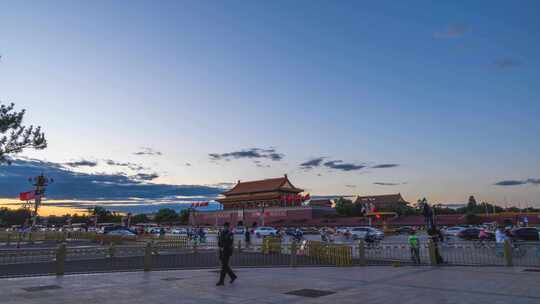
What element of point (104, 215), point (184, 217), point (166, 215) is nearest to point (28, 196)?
point (184, 217)

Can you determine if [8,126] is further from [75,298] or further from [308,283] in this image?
[308,283]

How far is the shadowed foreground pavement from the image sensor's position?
28.1 feet

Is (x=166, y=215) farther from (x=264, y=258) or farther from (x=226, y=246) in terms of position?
(x=226, y=246)

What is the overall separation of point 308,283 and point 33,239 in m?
36.6

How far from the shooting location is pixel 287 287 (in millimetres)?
10367

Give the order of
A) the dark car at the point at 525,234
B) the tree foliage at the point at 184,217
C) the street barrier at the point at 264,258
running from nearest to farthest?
1. the street barrier at the point at 264,258
2. the dark car at the point at 525,234
3. the tree foliage at the point at 184,217

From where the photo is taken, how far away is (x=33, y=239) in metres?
38.5

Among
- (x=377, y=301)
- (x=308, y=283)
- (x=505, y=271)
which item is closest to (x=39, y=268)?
(x=308, y=283)

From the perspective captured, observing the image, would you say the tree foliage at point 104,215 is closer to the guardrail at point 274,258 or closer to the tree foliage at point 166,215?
the tree foliage at point 166,215

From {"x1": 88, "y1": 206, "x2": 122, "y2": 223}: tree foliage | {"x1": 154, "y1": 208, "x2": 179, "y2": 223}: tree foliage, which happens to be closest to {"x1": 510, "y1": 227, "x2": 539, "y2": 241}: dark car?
{"x1": 154, "y1": 208, "x2": 179, "y2": 223}: tree foliage

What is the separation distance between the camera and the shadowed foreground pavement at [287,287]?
8555mm

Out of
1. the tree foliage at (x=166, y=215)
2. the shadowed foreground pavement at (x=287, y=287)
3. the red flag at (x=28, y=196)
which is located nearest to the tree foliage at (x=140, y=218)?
the tree foliage at (x=166, y=215)

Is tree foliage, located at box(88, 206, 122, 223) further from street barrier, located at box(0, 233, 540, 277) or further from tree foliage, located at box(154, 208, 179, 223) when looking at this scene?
street barrier, located at box(0, 233, 540, 277)

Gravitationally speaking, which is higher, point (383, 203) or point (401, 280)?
point (383, 203)
